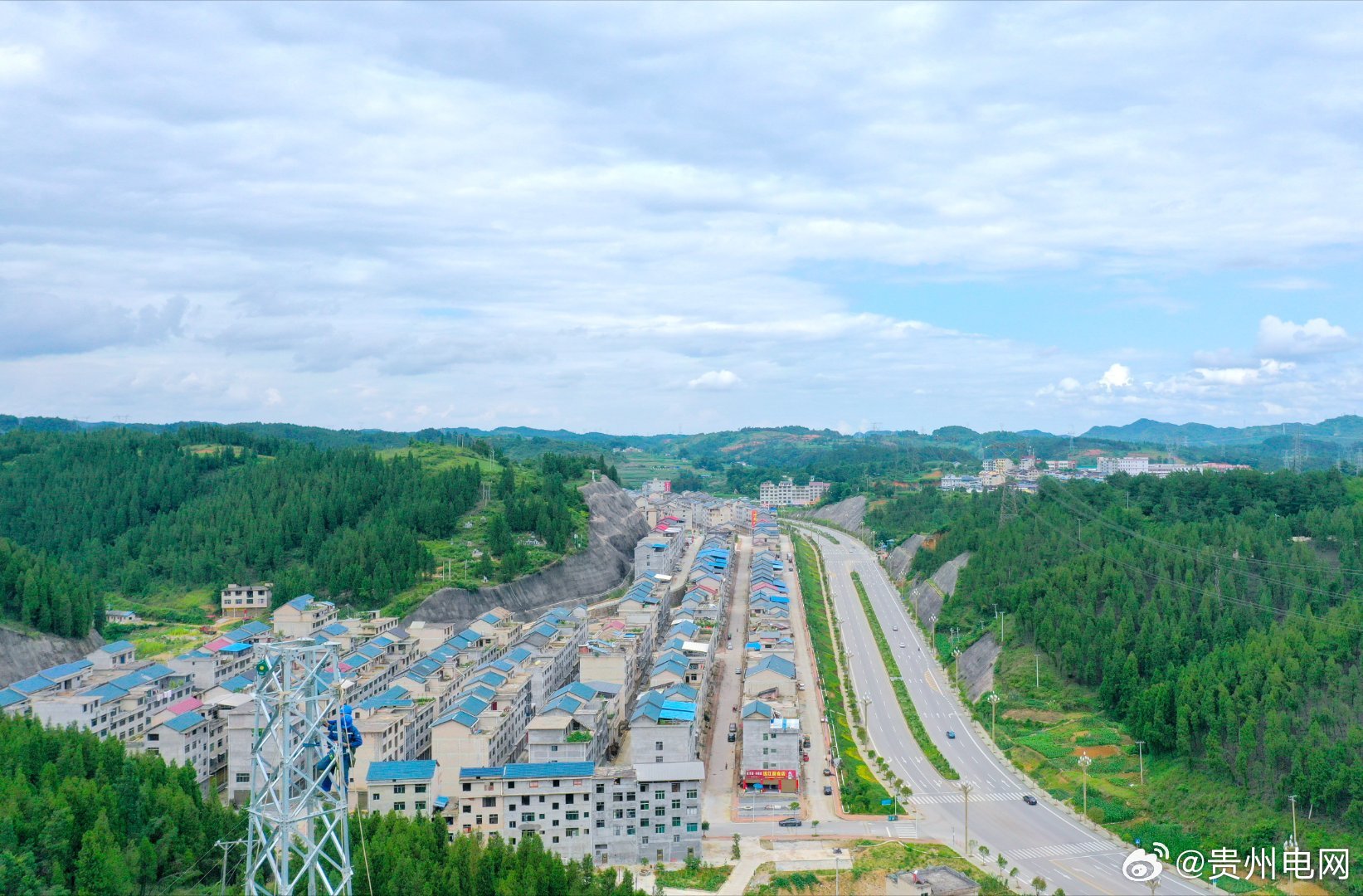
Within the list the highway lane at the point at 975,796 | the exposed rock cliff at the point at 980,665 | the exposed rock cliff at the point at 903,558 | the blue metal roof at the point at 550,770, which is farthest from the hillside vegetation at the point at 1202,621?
the blue metal roof at the point at 550,770

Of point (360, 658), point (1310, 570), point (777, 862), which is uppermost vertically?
point (1310, 570)

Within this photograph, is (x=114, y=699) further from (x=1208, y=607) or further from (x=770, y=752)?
(x=1208, y=607)

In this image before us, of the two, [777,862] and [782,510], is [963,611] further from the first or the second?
[782,510]

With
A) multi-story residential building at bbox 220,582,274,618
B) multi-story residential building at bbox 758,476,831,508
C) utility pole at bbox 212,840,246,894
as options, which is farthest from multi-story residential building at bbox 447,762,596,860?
multi-story residential building at bbox 758,476,831,508

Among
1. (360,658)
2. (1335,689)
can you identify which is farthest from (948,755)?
(360,658)

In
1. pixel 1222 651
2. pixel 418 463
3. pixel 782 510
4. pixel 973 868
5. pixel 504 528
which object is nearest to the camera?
pixel 973 868

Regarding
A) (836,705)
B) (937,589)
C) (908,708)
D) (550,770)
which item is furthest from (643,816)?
(937,589)
